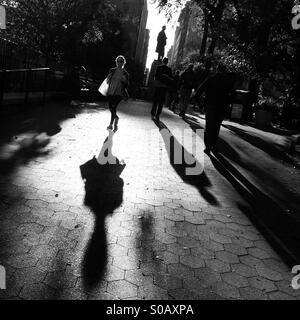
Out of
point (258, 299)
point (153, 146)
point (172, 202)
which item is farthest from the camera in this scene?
point (153, 146)

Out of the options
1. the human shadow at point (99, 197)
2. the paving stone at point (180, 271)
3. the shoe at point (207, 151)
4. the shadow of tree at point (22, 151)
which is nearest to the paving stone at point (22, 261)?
the human shadow at point (99, 197)

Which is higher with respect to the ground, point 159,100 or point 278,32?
point 278,32

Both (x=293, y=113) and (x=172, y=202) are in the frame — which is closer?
(x=172, y=202)

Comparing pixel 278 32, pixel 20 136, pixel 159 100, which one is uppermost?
pixel 278 32

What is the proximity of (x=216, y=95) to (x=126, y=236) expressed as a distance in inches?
218

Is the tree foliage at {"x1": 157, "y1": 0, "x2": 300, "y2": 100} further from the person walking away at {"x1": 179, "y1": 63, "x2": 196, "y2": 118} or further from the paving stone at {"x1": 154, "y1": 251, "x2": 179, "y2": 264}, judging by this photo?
the paving stone at {"x1": 154, "y1": 251, "x2": 179, "y2": 264}

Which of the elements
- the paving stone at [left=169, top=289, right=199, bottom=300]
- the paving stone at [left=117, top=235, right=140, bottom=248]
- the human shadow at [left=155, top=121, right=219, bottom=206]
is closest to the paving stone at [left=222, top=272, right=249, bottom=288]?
the paving stone at [left=169, top=289, right=199, bottom=300]

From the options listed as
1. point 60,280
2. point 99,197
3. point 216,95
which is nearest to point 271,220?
point 99,197

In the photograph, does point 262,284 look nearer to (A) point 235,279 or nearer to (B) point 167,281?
(A) point 235,279

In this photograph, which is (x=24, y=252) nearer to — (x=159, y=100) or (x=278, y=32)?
(x=159, y=100)

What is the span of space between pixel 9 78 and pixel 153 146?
18.6ft

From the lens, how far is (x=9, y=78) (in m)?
11.5

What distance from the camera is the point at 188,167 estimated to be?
7.41 meters
